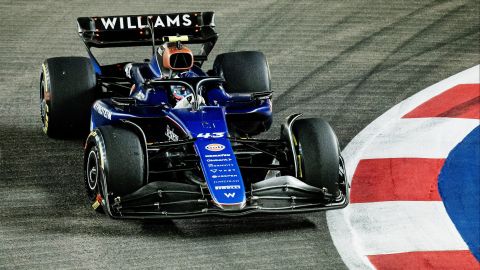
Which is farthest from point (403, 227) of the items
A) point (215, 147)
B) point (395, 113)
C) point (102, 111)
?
point (395, 113)

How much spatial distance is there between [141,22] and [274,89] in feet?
6.05

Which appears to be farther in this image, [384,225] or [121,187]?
[384,225]

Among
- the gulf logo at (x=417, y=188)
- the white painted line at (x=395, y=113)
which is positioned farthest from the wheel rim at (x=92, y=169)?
the white painted line at (x=395, y=113)

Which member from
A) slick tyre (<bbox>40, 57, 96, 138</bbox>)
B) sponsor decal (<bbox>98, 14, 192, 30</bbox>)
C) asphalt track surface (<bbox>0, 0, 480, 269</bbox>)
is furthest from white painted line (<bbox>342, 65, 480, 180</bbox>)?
slick tyre (<bbox>40, 57, 96, 138</bbox>)

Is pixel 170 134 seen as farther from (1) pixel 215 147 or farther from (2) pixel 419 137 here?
(2) pixel 419 137

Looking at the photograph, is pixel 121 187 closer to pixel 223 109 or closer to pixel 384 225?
pixel 223 109

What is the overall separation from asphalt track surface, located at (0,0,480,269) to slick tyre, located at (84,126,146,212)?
0.38m

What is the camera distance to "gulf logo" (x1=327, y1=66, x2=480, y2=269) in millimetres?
7938

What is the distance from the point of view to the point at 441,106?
10945 millimetres

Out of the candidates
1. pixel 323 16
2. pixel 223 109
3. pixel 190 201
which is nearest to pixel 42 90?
pixel 223 109

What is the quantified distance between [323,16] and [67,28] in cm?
315

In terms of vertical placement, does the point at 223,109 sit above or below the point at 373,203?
above

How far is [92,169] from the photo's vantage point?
8.39 metres

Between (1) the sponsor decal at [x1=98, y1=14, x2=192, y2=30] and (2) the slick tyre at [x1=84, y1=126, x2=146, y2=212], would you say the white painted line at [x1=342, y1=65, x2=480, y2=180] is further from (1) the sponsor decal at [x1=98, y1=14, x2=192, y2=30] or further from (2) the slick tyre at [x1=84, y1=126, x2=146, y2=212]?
(2) the slick tyre at [x1=84, y1=126, x2=146, y2=212]
